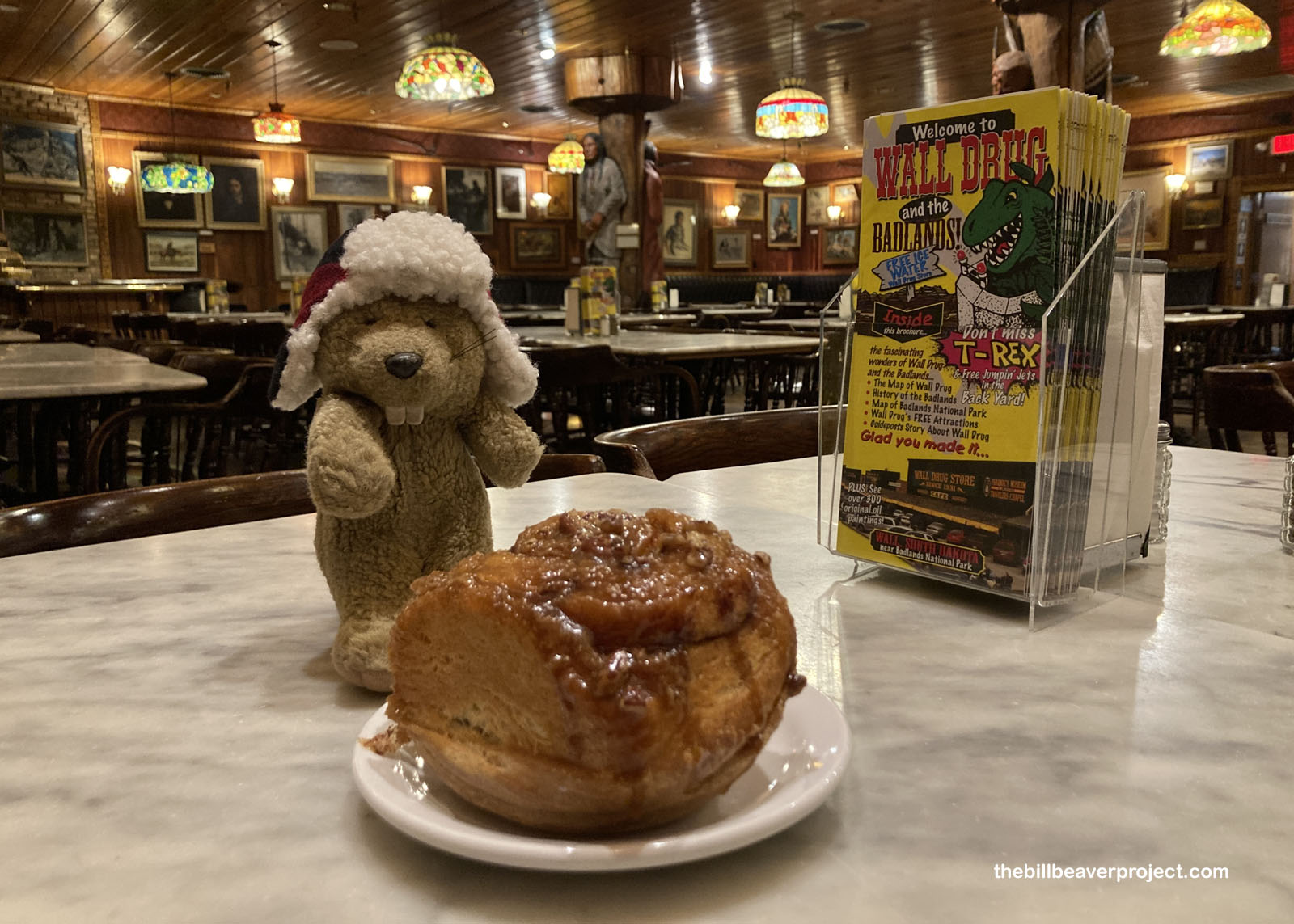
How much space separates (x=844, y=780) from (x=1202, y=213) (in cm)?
1416

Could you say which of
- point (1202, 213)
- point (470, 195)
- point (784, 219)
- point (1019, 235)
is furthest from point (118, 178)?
point (1202, 213)

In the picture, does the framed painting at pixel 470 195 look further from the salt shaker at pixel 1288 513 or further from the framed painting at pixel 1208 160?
the salt shaker at pixel 1288 513

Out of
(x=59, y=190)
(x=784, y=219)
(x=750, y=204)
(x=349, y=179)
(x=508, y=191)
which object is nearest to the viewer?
(x=59, y=190)

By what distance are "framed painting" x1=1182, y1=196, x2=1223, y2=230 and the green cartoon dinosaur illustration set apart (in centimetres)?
1369

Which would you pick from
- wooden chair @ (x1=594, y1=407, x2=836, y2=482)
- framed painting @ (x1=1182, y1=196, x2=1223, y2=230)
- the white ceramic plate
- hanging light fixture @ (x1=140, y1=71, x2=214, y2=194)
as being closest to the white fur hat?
the white ceramic plate

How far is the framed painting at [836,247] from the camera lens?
16.7 m

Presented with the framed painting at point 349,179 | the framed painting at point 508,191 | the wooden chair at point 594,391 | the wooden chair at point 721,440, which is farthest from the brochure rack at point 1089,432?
the framed painting at point 508,191

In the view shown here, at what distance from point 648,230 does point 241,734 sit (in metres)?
8.16

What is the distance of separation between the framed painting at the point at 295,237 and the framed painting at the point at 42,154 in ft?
7.20

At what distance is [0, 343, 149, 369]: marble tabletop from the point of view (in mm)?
3662

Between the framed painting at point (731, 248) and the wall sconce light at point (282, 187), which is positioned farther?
the framed painting at point (731, 248)

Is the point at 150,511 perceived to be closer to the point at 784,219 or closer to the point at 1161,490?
the point at 1161,490

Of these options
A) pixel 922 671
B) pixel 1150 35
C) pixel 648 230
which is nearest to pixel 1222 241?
pixel 1150 35

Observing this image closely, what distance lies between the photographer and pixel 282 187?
12.3 meters
